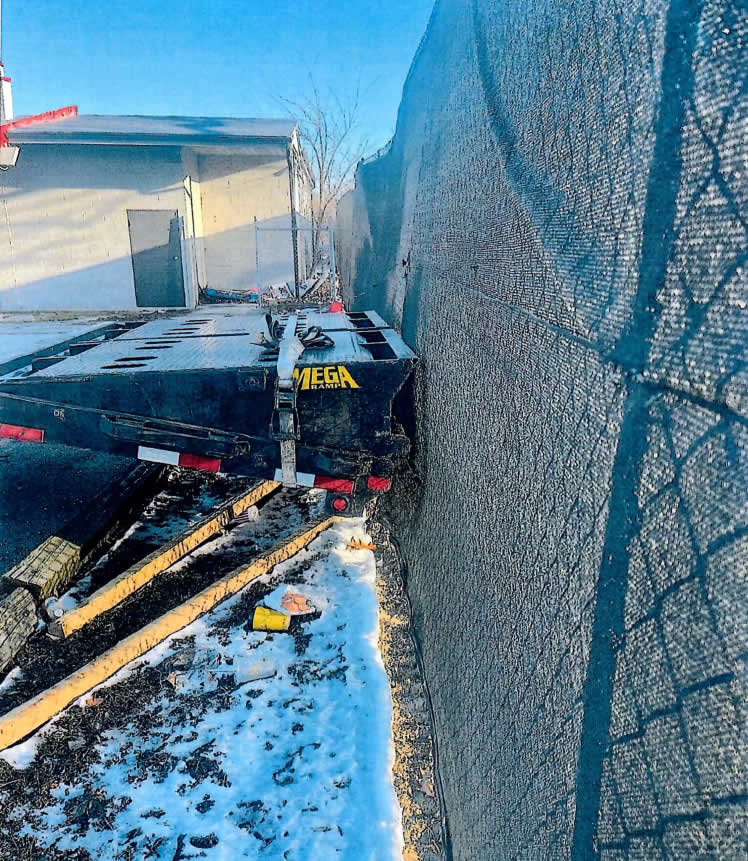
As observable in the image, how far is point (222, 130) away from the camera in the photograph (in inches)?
467

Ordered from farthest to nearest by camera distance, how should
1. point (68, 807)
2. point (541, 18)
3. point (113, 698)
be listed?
1. point (113, 698)
2. point (68, 807)
3. point (541, 18)

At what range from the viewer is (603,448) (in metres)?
1.15

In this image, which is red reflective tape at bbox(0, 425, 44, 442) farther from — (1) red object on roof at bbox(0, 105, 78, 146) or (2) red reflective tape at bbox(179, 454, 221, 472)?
(1) red object on roof at bbox(0, 105, 78, 146)

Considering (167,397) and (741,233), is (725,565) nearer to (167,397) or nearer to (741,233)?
(741,233)

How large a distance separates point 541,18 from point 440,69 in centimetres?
232

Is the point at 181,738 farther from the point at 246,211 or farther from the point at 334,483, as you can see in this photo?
the point at 246,211

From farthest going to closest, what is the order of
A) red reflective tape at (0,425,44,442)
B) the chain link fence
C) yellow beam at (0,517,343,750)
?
1. red reflective tape at (0,425,44,442)
2. yellow beam at (0,517,343,750)
3. the chain link fence

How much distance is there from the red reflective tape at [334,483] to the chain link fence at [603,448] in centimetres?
108

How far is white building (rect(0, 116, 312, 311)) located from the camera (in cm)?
1140

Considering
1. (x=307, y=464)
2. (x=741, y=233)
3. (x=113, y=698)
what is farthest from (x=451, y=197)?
(x=113, y=698)

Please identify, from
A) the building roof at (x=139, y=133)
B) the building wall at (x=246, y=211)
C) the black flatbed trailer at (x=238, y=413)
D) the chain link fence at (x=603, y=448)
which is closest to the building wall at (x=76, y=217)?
the building roof at (x=139, y=133)

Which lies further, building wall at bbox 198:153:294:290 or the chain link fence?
building wall at bbox 198:153:294:290

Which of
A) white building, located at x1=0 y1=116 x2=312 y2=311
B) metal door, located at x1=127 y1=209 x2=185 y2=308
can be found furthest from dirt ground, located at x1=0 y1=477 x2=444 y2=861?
white building, located at x1=0 y1=116 x2=312 y2=311

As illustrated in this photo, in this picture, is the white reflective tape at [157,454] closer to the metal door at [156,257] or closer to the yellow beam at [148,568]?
the yellow beam at [148,568]
